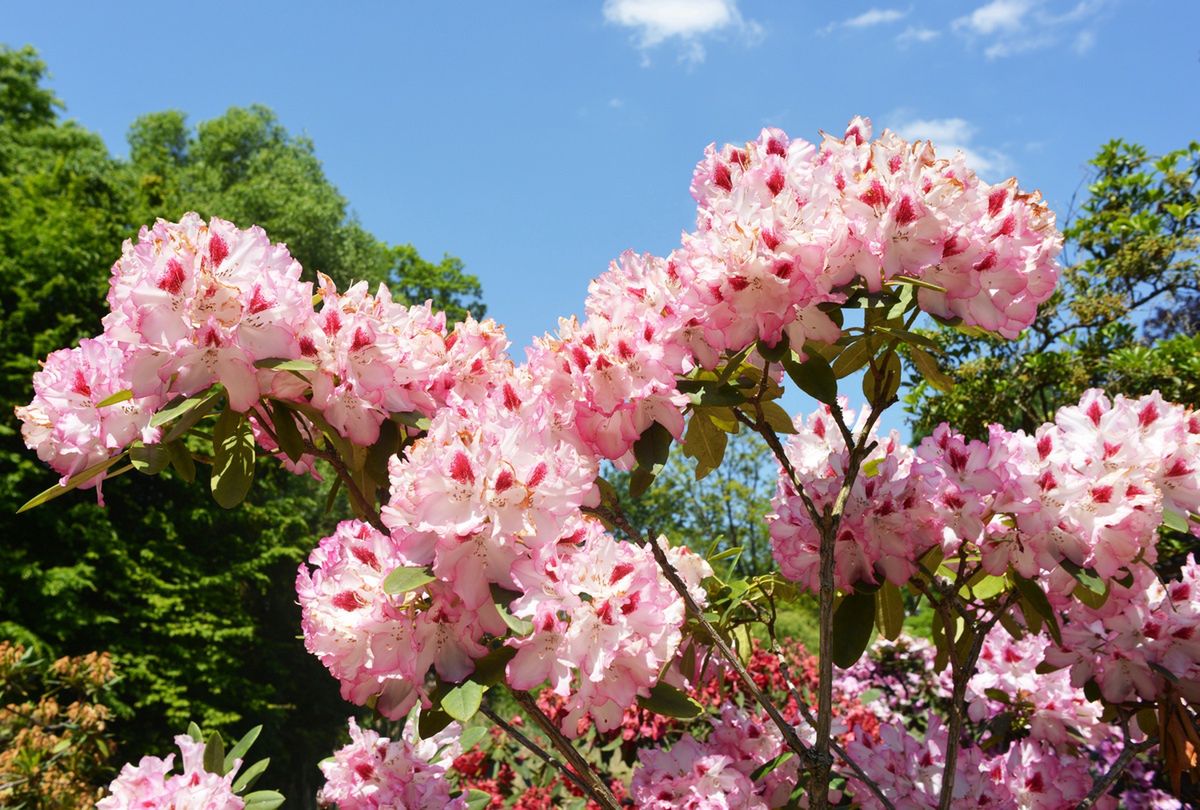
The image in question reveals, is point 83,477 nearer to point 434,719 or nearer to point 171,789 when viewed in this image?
point 171,789

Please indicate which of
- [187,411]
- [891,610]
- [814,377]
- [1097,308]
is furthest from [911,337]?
[1097,308]

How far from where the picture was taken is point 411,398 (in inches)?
66.4

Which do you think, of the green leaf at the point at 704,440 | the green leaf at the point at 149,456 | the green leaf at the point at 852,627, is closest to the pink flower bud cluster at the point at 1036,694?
the green leaf at the point at 852,627

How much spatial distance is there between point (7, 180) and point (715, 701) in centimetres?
1400

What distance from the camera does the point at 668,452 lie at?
5.19ft

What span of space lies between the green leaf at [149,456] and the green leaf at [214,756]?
632 millimetres

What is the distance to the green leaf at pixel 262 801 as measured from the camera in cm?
185

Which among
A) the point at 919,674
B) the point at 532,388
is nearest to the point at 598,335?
the point at 532,388

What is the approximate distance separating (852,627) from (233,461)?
1.22m

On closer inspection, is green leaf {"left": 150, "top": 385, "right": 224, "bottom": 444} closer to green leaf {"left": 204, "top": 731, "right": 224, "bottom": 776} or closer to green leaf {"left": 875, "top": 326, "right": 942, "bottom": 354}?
green leaf {"left": 204, "top": 731, "right": 224, "bottom": 776}

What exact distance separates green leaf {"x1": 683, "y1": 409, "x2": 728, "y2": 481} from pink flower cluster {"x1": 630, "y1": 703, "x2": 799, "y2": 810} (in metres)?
0.66

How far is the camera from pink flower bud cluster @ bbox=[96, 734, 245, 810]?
1702 mm

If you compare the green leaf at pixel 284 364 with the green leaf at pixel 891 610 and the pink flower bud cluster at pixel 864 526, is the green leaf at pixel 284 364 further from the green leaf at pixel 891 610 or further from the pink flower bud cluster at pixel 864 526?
the green leaf at pixel 891 610

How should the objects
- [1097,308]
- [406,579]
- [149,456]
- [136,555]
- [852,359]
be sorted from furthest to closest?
1. [136,555]
2. [1097,308]
3. [852,359]
4. [149,456]
5. [406,579]
